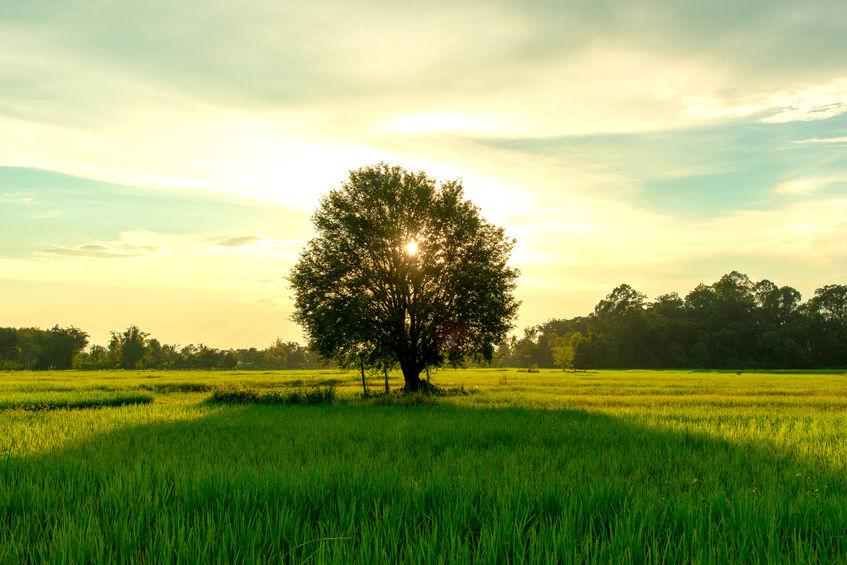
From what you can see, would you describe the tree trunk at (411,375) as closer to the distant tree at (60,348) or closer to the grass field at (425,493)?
the grass field at (425,493)

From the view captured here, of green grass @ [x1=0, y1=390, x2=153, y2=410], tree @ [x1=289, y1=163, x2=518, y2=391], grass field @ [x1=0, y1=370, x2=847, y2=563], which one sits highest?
tree @ [x1=289, y1=163, x2=518, y2=391]

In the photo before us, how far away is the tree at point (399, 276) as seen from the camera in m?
34.8

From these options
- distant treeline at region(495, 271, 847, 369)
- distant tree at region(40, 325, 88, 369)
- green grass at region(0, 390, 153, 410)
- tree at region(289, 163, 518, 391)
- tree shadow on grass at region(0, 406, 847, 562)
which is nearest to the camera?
tree shadow on grass at region(0, 406, 847, 562)

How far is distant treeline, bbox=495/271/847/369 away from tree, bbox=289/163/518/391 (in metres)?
73.4

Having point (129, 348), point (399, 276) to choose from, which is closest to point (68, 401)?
point (399, 276)

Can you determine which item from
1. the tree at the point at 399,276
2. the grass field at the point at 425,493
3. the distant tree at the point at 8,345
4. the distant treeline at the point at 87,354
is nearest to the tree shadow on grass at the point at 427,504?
the grass field at the point at 425,493

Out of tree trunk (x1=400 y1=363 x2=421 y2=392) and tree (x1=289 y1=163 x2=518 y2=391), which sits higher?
tree (x1=289 y1=163 x2=518 y2=391)

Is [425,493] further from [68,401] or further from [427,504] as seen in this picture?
[68,401]

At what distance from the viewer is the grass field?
203 inches

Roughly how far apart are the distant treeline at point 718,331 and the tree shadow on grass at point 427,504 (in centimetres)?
9749

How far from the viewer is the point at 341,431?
15914mm

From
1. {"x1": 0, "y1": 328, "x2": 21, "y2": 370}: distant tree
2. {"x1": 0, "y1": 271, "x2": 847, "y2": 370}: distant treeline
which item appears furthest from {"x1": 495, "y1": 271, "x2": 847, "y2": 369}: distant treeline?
{"x1": 0, "y1": 328, "x2": 21, "y2": 370}: distant tree

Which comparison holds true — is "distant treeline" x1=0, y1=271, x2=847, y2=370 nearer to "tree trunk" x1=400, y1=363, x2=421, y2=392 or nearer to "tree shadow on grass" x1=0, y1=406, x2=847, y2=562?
"tree trunk" x1=400, y1=363, x2=421, y2=392

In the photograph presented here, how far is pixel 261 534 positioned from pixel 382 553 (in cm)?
168
